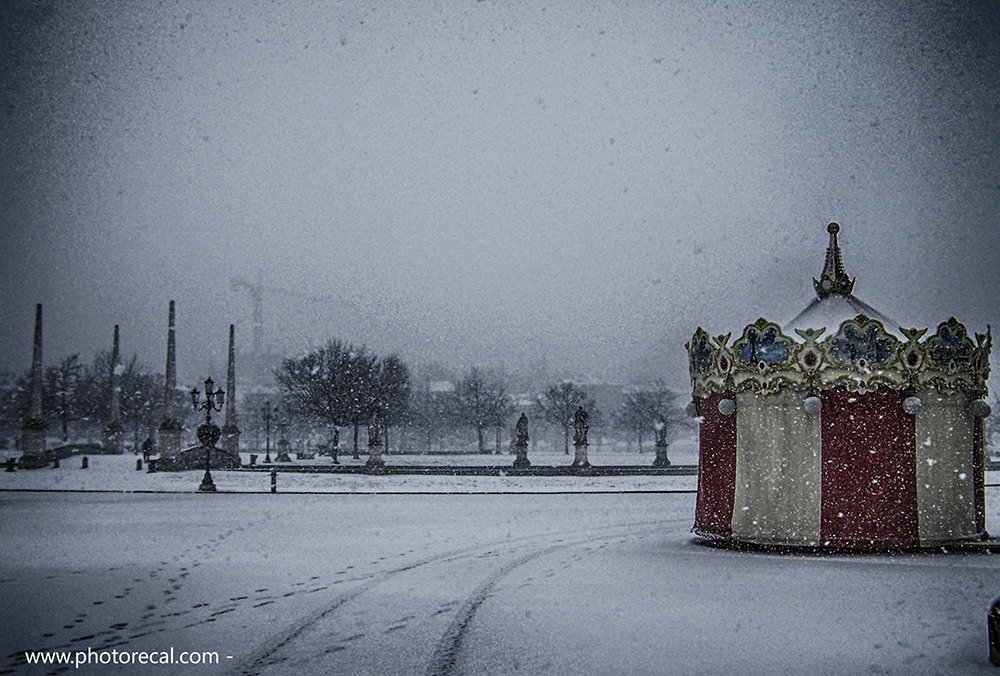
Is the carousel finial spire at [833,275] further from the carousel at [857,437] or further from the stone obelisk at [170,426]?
the stone obelisk at [170,426]

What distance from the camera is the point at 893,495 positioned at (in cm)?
1384

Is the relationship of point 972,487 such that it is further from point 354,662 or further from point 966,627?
point 354,662

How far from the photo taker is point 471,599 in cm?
954

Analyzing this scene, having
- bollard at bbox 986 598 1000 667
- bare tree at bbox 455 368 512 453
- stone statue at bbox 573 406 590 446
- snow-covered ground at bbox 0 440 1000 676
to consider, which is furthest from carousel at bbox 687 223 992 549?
bare tree at bbox 455 368 512 453

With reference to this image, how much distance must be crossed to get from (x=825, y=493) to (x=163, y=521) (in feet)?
47.9

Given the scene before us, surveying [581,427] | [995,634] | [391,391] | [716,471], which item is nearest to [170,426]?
[391,391]

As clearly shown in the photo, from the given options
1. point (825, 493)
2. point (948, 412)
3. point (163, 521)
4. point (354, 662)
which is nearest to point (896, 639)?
point (354, 662)

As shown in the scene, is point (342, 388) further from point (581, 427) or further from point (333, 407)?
point (581, 427)

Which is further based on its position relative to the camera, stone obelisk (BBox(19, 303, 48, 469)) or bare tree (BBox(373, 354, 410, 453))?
bare tree (BBox(373, 354, 410, 453))

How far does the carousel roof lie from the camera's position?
15.7 metres

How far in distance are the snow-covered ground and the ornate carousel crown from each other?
124 inches

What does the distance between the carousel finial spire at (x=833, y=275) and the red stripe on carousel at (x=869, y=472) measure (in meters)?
3.14

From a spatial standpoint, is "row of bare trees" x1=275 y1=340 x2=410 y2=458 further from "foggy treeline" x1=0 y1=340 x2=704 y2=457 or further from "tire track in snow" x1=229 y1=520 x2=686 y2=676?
"tire track in snow" x1=229 y1=520 x2=686 y2=676

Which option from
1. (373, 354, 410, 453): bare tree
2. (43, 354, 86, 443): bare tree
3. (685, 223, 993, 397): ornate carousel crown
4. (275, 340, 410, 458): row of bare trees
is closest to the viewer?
(685, 223, 993, 397): ornate carousel crown
